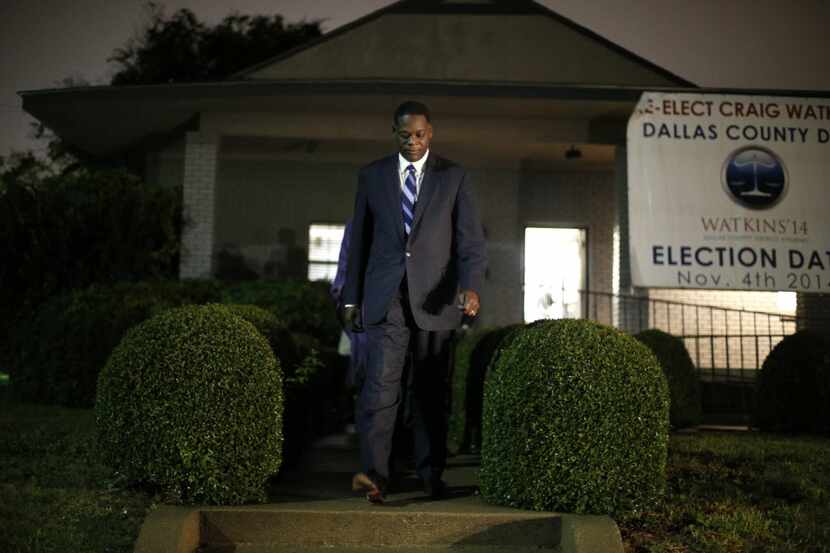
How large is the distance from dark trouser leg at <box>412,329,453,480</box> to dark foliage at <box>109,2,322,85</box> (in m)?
27.5

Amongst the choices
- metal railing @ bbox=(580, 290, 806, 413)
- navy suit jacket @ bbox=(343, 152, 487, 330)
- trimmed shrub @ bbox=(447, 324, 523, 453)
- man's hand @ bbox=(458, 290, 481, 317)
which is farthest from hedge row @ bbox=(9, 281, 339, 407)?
metal railing @ bbox=(580, 290, 806, 413)

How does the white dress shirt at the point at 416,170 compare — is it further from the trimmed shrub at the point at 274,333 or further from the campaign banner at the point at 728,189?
the campaign banner at the point at 728,189

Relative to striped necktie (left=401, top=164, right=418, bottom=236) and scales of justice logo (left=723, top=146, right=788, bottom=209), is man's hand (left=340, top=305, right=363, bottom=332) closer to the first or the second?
striped necktie (left=401, top=164, right=418, bottom=236)

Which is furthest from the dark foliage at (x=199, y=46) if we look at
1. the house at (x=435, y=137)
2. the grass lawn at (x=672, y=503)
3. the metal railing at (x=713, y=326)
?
the grass lawn at (x=672, y=503)

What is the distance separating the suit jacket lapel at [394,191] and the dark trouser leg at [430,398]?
1.98 feet

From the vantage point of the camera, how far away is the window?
18016 millimetres

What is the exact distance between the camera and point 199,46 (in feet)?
112

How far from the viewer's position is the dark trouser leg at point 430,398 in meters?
5.42

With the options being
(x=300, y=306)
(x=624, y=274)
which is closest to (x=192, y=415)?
(x=300, y=306)

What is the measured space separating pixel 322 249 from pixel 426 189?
12.8 metres

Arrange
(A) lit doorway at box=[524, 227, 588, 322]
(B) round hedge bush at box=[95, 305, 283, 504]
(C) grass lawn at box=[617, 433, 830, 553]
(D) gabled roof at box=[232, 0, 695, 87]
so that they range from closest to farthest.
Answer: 1. (C) grass lawn at box=[617, 433, 830, 553]
2. (B) round hedge bush at box=[95, 305, 283, 504]
3. (D) gabled roof at box=[232, 0, 695, 87]
4. (A) lit doorway at box=[524, 227, 588, 322]

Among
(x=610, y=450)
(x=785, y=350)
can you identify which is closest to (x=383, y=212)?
(x=610, y=450)

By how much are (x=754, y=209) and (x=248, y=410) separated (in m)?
8.23

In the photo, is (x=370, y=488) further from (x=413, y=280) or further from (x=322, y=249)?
(x=322, y=249)
